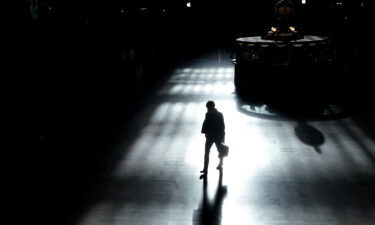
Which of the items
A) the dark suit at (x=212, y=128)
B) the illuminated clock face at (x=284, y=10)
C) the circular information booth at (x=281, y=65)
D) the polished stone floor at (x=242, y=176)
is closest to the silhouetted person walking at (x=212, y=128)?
the dark suit at (x=212, y=128)

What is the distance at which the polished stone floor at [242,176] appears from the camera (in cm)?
615

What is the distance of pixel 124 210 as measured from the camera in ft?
20.8

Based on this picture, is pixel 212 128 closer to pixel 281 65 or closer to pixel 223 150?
pixel 223 150

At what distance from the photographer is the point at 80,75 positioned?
665 inches

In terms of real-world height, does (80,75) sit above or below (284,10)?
below

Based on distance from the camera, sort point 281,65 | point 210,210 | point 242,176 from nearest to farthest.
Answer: point 210,210 < point 242,176 < point 281,65

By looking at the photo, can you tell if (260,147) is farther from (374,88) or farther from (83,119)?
(374,88)

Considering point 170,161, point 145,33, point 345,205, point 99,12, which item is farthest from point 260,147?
point 145,33

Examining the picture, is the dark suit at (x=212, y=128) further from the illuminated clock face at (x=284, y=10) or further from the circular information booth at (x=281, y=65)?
the illuminated clock face at (x=284, y=10)

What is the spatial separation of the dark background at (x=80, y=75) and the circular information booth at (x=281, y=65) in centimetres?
183

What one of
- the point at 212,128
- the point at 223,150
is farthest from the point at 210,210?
the point at 212,128

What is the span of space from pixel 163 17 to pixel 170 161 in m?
30.7

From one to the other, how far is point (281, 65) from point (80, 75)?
9.29 m

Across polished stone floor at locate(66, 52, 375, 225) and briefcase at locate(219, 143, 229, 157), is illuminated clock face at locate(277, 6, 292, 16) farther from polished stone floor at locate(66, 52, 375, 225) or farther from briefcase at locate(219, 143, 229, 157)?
briefcase at locate(219, 143, 229, 157)
